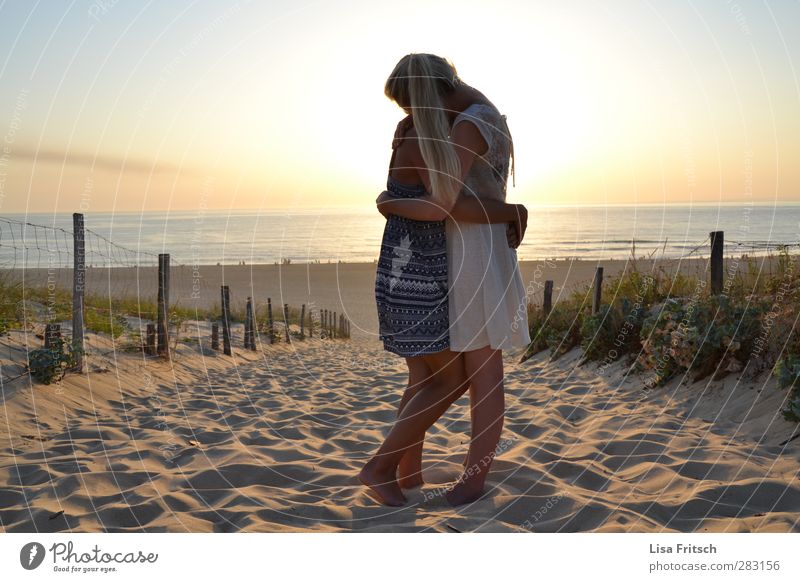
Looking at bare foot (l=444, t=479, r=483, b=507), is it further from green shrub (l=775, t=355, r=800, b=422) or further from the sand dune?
green shrub (l=775, t=355, r=800, b=422)

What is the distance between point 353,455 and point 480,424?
1.38 metres

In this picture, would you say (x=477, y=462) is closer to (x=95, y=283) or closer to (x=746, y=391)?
(x=746, y=391)

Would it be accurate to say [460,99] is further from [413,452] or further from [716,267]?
[716,267]

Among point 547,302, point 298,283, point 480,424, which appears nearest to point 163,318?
point 547,302

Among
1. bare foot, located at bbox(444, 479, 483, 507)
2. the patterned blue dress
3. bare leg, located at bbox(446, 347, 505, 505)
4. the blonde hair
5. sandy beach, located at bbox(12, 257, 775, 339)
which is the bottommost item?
sandy beach, located at bbox(12, 257, 775, 339)

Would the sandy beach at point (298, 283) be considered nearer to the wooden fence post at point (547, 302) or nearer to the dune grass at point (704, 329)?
the wooden fence post at point (547, 302)

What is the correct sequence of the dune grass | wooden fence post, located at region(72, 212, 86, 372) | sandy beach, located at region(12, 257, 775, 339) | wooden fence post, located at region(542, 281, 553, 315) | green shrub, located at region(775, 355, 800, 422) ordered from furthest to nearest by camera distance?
sandy beach, located at region(12, 257, 775, 339) → wooden fence post, located at region(542, 281, 553, 315) → wooden fence post, located at region(72, 212, 86, 372) → the dune grass → green shrub, located at region(775, 355, 800, 422)

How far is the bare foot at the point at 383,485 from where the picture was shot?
3.72 metres

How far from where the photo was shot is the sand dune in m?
3.46

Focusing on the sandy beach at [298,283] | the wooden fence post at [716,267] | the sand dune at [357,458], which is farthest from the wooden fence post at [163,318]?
the sandy beach at [298,283]
